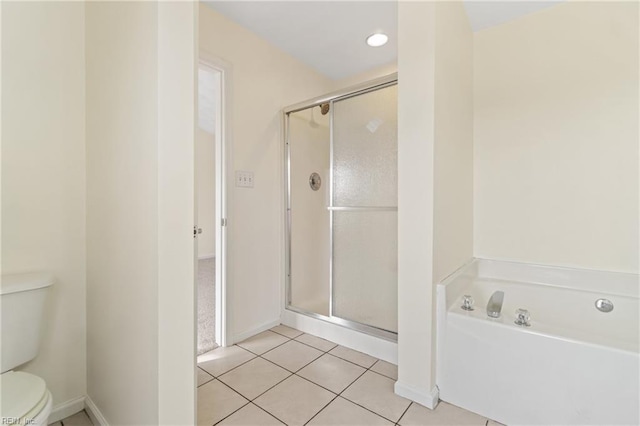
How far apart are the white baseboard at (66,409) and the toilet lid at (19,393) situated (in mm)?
422

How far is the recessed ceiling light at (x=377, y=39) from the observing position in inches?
93.6

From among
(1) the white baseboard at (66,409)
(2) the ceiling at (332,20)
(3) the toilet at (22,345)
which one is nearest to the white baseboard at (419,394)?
(3) the toilet at (22,345)

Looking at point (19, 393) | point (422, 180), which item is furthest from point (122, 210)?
point (422, 180)

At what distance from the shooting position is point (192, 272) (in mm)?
1067

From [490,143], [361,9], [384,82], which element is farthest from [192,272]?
[490,143]

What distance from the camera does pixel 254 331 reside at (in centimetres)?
236

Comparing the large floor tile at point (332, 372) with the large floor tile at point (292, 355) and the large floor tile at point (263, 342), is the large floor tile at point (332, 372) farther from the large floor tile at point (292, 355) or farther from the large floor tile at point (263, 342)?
the large floor tile at point (263, 342)

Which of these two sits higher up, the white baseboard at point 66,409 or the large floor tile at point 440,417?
the white baseboard at point 66,409

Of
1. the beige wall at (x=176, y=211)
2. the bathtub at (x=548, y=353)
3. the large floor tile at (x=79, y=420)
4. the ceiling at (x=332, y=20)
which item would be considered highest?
the ceiling at (x=332, y=20)

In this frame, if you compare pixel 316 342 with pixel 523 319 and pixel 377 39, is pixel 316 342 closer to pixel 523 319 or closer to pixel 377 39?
pixel 523 319

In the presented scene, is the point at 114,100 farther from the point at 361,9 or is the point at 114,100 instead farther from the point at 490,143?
the point at 490,143

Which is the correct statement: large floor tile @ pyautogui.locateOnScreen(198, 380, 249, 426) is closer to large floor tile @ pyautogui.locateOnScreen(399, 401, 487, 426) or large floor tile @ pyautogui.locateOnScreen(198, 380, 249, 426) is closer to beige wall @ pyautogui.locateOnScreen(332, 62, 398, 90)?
large floor tile @ pyautogui.locateOnScreen(399, 401, 487, 426)

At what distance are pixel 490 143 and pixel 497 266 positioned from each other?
3.15 feet

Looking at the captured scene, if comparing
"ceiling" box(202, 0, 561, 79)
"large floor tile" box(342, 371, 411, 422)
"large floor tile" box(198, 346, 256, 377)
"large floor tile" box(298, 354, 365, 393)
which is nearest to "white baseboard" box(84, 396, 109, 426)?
"large floor tile" box(198, 346, 256, 377)
